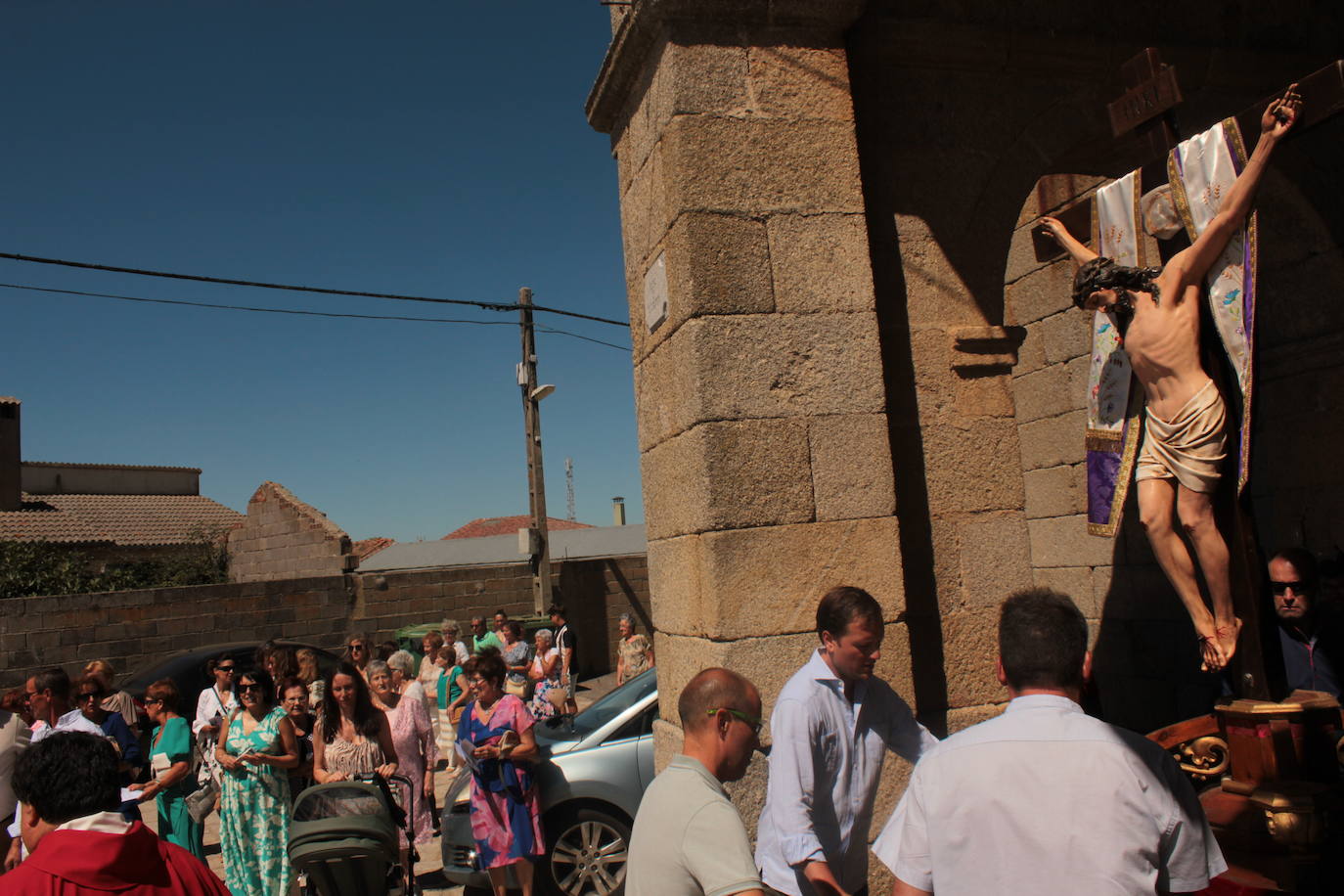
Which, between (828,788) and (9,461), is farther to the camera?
(9,461)

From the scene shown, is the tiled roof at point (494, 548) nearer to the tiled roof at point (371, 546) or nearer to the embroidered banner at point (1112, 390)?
the tiled roof at point (371, 546)

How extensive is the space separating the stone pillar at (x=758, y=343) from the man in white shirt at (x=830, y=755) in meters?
0.66

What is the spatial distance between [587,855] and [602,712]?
3.05 ft

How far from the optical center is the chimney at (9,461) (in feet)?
76.7

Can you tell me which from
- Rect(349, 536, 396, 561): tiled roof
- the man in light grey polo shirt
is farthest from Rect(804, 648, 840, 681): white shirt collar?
Rect(349, 536, 396, 561): tiled roof

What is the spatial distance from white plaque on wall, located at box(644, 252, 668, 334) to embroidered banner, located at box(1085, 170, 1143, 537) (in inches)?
63.0

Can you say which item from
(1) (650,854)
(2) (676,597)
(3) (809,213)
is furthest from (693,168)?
(1) (650,854)

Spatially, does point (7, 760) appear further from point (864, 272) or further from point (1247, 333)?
point (1247, 333)

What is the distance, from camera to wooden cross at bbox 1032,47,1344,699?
8.97 ft

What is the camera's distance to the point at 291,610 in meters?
14.2

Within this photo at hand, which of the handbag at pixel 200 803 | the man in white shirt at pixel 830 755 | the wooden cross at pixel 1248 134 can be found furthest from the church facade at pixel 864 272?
the handbag at pixel 200 803

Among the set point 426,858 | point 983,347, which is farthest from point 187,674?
point 983,347

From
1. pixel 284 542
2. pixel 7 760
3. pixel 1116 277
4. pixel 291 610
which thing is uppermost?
pixel 284 542

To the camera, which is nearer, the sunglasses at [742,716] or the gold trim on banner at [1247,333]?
the sunglasses at [742,716]
